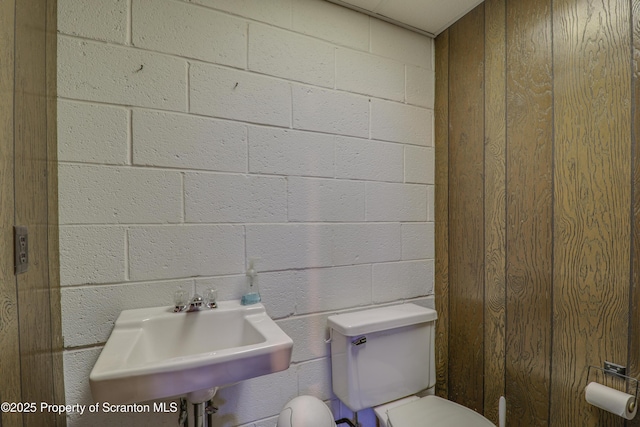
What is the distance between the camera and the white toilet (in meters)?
1.21

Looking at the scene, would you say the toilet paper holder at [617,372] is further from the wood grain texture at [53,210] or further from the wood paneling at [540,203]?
the wood grain texture at [53,210]

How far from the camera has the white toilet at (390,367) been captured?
1.21 m

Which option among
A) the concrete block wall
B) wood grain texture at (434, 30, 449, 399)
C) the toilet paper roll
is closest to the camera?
the toilet paper roll

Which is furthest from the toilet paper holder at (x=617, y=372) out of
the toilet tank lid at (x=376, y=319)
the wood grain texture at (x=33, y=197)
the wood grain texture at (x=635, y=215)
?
the wood grain texture at (x=33, y=197)

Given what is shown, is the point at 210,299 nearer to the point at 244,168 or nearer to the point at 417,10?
the point at 244,168

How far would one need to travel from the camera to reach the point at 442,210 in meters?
1.58

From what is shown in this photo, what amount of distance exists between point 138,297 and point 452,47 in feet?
6.00

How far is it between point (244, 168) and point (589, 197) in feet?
4.11

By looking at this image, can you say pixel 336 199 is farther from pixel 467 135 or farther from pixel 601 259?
pixel 601 259

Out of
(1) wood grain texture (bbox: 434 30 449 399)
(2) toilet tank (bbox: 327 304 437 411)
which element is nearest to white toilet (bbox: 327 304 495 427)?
(2) toilet tank (bbox: 327 304 437 411)

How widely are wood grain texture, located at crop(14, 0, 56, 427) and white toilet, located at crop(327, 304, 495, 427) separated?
948mm

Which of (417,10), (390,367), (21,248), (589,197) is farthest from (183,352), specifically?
(417,10)

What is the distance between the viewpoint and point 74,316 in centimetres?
97

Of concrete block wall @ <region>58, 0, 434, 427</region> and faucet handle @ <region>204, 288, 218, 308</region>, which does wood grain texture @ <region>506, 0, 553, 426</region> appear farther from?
faucet handle @ <region>204, 288, 218, 308</region>
